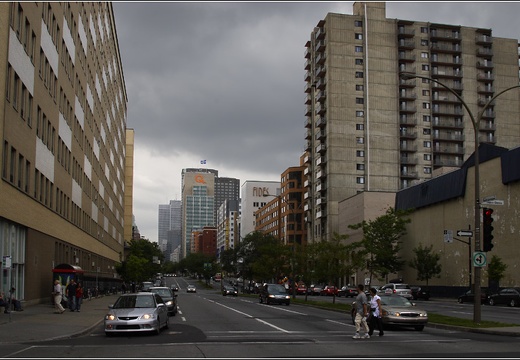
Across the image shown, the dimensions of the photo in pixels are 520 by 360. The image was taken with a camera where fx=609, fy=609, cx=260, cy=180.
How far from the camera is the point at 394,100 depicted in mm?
105938

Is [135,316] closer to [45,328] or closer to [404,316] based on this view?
[45,328]

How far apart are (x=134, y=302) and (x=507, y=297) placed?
119ft

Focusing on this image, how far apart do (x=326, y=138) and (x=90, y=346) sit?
9046 cm

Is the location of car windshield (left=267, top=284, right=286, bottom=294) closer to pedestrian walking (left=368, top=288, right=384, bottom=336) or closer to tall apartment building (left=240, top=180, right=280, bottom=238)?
pedestrian walking (left=368, top=288, right=384, bottom=336)

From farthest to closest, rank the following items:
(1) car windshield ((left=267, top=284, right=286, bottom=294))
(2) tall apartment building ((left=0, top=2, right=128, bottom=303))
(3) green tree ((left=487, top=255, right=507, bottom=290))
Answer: (3) green tree ((left=487, top=255, right=507, bottom=290)) < (1) car windshield ((left=267, top=284, right=286, bottom=294)) < (2) tall apartment building ((left=0, top=2, right=128, bottom=303))

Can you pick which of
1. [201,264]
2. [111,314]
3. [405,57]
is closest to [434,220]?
[405,57]

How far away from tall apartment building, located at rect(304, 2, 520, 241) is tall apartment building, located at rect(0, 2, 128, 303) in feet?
146

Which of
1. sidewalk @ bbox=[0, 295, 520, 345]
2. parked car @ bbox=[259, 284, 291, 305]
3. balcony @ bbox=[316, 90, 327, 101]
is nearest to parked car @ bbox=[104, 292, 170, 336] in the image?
sidewalk @ bbox=[0, 295, 520, 345]

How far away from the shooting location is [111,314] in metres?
19.9

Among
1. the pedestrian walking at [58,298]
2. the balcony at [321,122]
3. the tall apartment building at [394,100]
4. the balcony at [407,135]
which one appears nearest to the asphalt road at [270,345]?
the pedestrian walking at [58,298]

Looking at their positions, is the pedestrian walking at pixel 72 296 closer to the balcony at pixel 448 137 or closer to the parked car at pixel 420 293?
the parked car at pixel 420 293

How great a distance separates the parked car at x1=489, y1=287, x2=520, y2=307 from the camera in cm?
4700

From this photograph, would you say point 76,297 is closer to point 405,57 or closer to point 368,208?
point 368,208

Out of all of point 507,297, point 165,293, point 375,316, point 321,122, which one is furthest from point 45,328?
point 321,122
